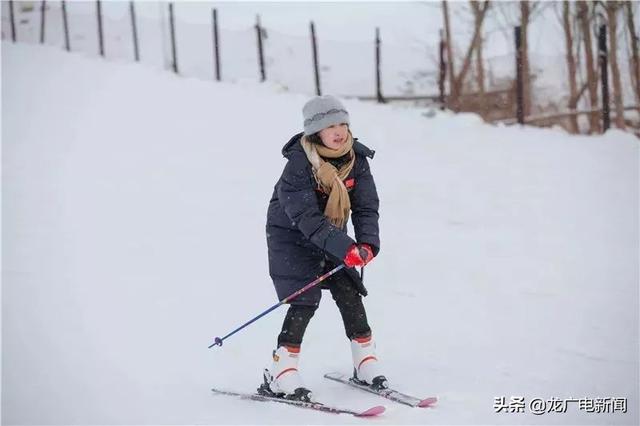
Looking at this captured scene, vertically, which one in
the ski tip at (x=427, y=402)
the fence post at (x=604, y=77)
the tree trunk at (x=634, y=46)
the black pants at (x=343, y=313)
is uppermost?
the tree trunk at (x=634, y=46)

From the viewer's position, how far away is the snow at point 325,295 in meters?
4.35

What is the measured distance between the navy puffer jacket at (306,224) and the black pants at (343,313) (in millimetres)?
42

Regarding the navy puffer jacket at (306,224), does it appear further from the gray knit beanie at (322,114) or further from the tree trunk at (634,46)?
the tree trunk at (634,46)

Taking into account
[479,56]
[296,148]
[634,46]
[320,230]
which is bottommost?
[320,230]

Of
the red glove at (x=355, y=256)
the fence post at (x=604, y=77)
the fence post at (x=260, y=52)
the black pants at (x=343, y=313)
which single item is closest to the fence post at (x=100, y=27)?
the fence post at (x=260, y=52)

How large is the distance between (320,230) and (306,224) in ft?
0.23

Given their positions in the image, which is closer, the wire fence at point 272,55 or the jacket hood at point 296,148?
the jacket hood at point 296,148

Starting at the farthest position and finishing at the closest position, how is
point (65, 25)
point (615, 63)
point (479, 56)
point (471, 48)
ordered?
point (65, 25) → point (479, 56) → point (471, 48) → point (615, 63)

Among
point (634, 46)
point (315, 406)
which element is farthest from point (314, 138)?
point (634, 46)

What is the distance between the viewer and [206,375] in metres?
4.62

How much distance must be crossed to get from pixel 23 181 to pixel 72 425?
264 inches

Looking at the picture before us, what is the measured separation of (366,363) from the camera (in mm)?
4129

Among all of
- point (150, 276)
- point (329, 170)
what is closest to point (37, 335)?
point (150, 276)

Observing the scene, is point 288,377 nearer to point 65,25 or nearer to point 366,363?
point 366,363
